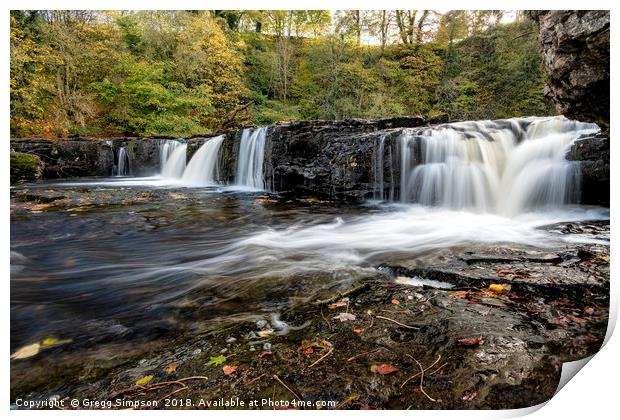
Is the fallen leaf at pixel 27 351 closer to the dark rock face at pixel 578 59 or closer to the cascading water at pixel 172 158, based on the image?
the dark rock face at pixel 578 59

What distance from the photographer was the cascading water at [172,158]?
1004 centimetres

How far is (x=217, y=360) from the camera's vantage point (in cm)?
128

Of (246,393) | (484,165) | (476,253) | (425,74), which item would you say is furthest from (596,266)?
(425,74)

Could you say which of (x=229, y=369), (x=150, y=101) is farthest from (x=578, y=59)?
(x=150, y=101)

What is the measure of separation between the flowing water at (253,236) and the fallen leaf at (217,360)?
0.36 metres

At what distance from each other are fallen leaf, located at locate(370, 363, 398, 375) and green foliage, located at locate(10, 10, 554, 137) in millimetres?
2405

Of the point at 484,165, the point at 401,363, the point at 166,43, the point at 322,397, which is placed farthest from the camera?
the point at 484,165

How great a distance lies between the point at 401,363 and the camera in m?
1.22

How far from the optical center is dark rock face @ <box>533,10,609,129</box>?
1.77 m

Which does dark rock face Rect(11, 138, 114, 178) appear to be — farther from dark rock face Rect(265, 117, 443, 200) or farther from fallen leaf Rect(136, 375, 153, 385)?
fallen leaf Rect(136, 375, 153, 385)

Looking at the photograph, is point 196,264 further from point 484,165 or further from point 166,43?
point 484,165

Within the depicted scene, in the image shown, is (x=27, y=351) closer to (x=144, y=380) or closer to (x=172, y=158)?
(x=144, y=380)

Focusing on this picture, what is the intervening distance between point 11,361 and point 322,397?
133 cm

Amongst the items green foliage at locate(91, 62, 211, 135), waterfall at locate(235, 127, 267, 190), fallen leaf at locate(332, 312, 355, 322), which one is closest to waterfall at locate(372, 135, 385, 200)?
waterfall at locate(235, 127, 267, 190)
